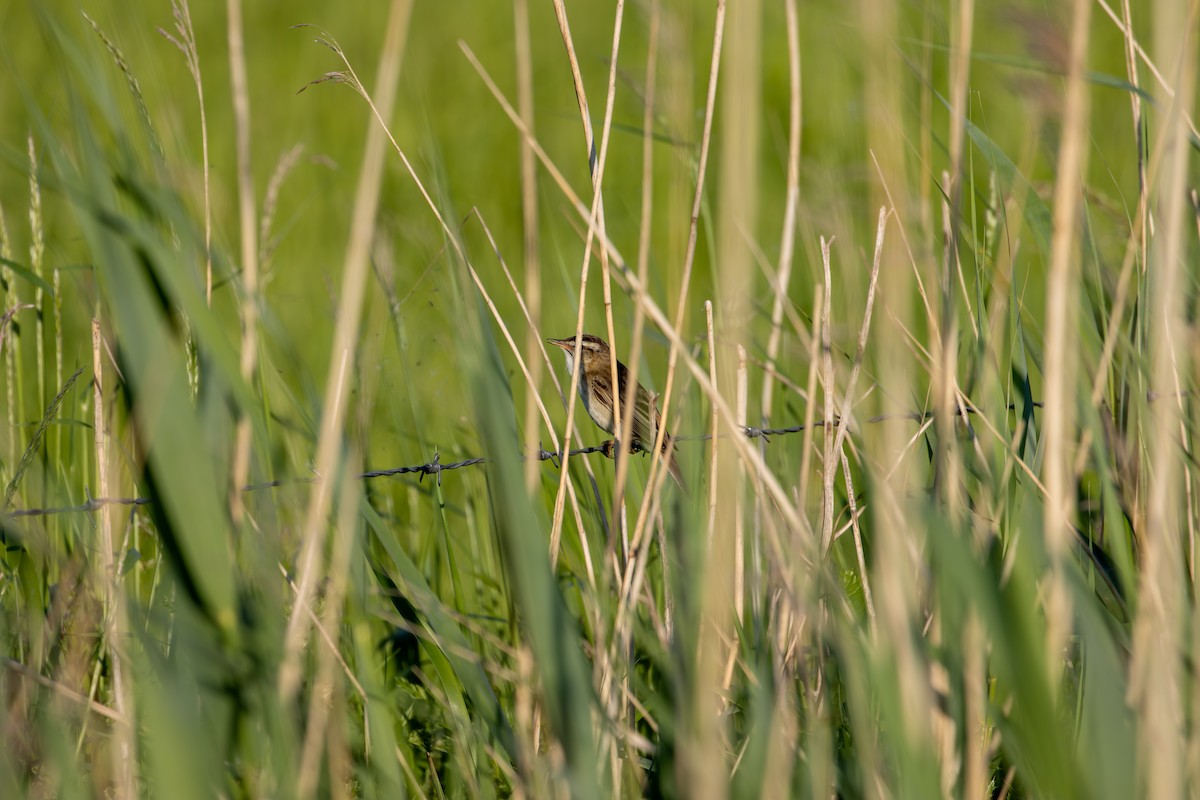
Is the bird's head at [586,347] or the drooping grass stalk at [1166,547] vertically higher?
the bird's head at [586,347]

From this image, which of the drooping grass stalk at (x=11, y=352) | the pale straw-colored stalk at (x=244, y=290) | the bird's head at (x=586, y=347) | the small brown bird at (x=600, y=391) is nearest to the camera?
the pale straw-colored stalk at (x=244, y=290)

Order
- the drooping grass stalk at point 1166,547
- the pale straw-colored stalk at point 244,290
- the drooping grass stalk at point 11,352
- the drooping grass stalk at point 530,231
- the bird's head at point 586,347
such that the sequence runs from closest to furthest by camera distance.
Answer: the drooping grass stalk at point 1166,547
the pale straw-colored stalk at point 244,290
the drooping grass stalk at point 530,231
the drooping grass stalk at point 11,352
the bird's head at point 586,347

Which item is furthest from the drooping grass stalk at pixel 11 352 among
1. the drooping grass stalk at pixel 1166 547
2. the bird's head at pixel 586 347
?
the drooping grass stalk at pixel 1166 547

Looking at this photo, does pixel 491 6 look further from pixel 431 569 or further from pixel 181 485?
pixel 181 485

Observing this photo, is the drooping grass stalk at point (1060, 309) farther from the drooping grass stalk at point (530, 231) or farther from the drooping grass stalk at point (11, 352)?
the drooping grass stalk at point (11, 352)

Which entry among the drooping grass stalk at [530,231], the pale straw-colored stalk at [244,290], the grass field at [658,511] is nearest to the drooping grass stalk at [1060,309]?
the grass field at [658,511]

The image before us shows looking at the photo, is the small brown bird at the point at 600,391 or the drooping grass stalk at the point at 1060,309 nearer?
the drooping grass stalk at the point at 1060,309

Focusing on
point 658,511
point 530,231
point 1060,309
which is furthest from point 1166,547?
point 530,231

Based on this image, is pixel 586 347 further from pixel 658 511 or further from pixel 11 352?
pixel 658 511

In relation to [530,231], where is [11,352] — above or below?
below

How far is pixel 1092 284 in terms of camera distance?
3.07 m

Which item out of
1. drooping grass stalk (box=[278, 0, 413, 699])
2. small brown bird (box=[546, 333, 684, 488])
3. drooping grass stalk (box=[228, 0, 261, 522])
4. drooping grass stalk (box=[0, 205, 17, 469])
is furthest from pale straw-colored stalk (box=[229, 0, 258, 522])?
small brown bird (box=[546, 333, 684, 488])

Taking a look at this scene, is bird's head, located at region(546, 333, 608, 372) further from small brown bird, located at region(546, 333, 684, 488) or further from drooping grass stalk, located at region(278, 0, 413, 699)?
drooping grass stalk, located at region(278, 0, 413, 699)

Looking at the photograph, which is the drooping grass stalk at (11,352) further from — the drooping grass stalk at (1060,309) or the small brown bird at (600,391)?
the drooping grass stalk at (1060,309)
